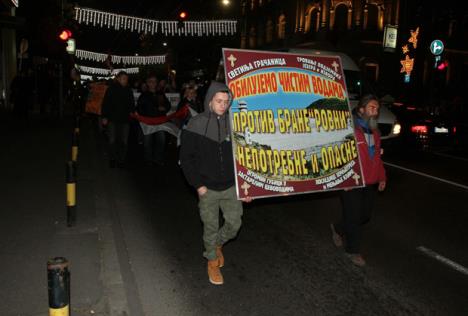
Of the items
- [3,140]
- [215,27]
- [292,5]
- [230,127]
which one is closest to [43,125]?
[3,140]

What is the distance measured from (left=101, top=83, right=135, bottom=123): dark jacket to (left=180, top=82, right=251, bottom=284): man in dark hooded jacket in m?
5.94

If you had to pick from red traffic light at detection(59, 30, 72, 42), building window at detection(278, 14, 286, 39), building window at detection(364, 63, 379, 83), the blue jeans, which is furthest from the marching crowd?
building window at detection(278, 14, 286, 39)

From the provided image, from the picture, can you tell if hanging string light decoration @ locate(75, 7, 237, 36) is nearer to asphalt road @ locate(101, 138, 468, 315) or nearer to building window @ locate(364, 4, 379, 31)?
asphalt road @ locate(101, 138, 468, 315)

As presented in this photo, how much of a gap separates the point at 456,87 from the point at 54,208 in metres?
35.8

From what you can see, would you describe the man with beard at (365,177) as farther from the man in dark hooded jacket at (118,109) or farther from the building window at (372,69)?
the building window at (372,69)

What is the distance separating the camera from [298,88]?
511 cm

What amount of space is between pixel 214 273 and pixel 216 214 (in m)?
0.61

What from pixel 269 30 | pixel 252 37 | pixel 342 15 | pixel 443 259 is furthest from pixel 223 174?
pixel 252 37

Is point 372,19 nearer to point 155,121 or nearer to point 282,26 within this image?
point 282,26

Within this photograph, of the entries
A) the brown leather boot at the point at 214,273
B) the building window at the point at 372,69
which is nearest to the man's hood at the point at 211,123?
the brown leather boot at the point at 214,273

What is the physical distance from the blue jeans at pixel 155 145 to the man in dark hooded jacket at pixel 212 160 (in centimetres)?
640

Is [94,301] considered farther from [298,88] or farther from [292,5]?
[292,5]

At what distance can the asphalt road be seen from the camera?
14.5 feet

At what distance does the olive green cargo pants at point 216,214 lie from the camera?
4.54m
